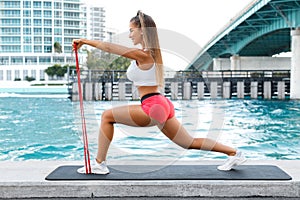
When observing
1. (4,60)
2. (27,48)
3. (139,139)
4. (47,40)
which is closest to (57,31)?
(47,40)

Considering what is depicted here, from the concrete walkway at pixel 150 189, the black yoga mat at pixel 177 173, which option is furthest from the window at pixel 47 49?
the concrete walkway at pixel 150 189

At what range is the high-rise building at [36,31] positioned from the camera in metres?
124

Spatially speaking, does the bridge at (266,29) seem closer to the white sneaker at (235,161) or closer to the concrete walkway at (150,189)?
the white sneaker at (235,161)

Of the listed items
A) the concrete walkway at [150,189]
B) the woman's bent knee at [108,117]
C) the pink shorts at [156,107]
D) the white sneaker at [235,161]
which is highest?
the pink shorts at [156,107]

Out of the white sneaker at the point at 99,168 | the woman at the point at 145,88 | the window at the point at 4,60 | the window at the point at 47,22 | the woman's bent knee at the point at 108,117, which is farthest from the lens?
the window at the point at 47,22

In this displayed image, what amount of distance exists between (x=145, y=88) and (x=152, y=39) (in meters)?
0.53

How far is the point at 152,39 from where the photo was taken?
527 centimetres

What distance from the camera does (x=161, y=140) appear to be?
15.1 m

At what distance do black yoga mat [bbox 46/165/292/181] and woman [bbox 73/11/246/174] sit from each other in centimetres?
33

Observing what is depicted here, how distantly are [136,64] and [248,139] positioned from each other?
1058 centimetres

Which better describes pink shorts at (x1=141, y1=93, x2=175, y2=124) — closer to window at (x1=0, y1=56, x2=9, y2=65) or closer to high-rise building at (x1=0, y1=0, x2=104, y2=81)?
high-rise building at (x1=0, y1=0, x2=104, y2=81)

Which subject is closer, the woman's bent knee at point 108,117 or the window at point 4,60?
the woman's bent knee at point 108,117

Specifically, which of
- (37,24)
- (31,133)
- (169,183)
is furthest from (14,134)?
(37,24)

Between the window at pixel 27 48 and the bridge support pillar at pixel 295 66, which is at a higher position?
the window at pixel 27 48
